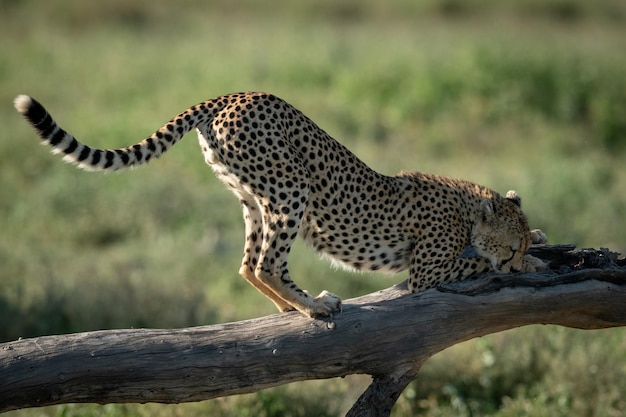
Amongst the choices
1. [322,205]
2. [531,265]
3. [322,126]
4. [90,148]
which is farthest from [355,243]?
[322,126]

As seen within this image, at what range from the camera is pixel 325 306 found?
213 inches

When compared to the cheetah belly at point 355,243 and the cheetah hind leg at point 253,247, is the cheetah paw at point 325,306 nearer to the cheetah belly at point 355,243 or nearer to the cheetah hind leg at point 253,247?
the cheetah hind leg at point 253,247

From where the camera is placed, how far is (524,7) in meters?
25.5

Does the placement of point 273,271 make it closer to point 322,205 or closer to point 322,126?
point 322,205

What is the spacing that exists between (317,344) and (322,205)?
0.97 metres

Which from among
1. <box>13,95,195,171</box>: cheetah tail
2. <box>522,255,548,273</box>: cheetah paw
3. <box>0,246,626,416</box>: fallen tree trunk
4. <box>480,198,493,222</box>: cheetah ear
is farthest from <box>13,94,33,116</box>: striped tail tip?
<box>522,255,548,273</box>: cheetah paw

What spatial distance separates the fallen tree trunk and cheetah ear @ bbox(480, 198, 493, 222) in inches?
18.0

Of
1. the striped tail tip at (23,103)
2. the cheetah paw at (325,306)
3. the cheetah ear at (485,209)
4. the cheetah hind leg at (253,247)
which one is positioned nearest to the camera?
the striped tail tip at (23,103)

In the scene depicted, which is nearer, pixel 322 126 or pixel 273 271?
pixel 273 271

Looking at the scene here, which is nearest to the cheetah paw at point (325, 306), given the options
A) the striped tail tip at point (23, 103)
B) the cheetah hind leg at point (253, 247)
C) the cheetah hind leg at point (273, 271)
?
the cheetah hind leg at point (273, 271)

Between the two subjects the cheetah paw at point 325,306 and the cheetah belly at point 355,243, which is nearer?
the cheetah paw at point 325,306

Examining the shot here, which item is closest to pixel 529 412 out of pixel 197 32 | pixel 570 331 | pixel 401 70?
pixel 570 331

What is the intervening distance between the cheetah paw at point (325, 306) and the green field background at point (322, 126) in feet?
6.32

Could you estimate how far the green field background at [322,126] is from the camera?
812 centimetres
